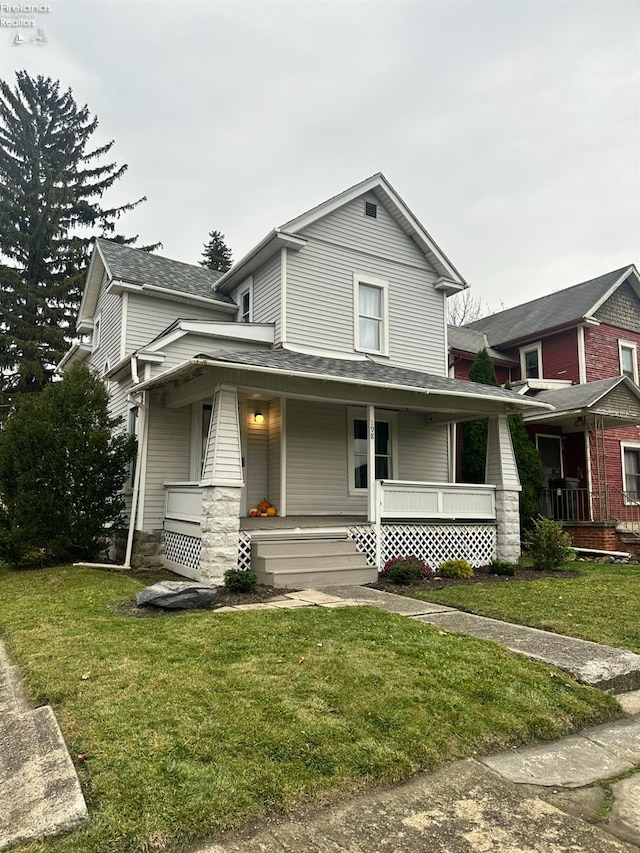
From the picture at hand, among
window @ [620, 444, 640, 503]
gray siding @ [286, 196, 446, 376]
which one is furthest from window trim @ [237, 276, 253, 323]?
window @ [620, 444, 640, 503]

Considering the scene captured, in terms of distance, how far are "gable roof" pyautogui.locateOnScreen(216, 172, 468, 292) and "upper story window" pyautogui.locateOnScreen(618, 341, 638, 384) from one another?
8698 millimetres

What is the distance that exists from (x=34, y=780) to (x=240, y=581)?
5085 mm

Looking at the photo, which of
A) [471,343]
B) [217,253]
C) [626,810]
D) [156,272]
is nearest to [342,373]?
[156,272]

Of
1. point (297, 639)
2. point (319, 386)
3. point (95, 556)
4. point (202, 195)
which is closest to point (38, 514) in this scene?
point (95, 556)

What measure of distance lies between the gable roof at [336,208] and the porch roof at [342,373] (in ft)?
7.71

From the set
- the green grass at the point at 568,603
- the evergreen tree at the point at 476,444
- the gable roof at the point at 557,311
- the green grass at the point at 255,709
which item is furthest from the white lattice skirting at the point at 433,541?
the gable roof at the point at 557,311

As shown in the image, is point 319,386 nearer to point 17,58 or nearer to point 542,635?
point 542,635

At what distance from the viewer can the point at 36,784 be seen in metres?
2.56

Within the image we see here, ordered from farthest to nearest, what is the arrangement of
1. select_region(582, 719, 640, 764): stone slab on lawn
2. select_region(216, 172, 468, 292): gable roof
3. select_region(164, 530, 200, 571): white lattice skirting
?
select_region(216, 172, 468, 292): gable roof
select_region(164, 530, 200, 571): white lattice skirting
select_region(582, 719, 640, 764): stone slab on lawn

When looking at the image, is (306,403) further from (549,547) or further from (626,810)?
(626,810)

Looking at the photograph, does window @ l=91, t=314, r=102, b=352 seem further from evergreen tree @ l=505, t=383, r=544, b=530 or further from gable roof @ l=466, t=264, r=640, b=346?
gable roof @ l=466, t=264, r=640, b=346

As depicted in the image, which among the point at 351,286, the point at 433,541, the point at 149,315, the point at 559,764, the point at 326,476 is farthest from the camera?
the point at 351,286

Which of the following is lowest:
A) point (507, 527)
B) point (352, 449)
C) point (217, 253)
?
point (507, 527)

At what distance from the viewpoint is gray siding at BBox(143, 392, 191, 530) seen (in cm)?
1077
